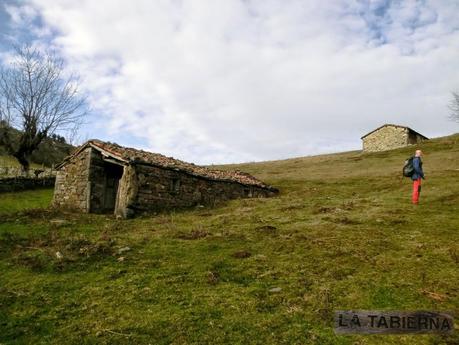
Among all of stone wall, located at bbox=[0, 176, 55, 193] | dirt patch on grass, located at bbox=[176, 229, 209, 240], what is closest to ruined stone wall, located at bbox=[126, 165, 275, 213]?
dirt patch on grass, located at bbox=[176, 229, 209, 240]

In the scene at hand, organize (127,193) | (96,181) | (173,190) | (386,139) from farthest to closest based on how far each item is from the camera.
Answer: (386,139), (96,181), (173,190), (127,193)

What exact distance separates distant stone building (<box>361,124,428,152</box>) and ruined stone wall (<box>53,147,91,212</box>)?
134 feet

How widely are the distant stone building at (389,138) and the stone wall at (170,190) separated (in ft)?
108

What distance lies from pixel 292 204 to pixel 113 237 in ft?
30.5

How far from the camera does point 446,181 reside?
2305 cm

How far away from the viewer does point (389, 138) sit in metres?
53.0

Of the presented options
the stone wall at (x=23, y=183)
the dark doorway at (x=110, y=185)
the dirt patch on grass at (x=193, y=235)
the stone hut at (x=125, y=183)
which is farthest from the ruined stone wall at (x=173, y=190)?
the stone wall at (x=23, y=183)

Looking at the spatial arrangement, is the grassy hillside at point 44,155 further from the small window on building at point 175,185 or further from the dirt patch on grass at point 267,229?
the dirt patch on grass at point 267,229

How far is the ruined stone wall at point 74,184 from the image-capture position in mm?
22047

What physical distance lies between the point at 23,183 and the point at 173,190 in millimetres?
17307

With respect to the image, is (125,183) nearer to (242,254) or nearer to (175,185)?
(175,185)

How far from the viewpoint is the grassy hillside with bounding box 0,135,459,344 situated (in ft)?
24.9

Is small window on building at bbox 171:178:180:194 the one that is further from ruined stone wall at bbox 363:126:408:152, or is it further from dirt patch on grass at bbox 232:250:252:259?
ruined stone wall at bbox 363:126:408:152

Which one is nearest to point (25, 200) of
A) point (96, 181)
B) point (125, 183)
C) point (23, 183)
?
point (23, 183)
